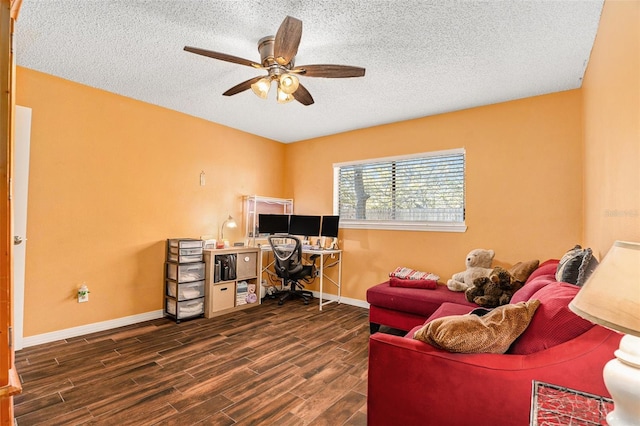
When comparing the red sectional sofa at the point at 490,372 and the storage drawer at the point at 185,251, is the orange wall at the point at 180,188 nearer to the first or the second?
the storage drawer at the point at 185,251

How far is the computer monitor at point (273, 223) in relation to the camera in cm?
459

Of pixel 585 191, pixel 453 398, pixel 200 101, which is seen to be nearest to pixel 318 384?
pixel 453 398

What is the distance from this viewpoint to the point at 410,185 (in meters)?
4.04

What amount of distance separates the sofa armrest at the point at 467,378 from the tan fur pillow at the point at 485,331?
37 mm

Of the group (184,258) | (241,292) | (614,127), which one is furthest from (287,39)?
(241,292)

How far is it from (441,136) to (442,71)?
118cm

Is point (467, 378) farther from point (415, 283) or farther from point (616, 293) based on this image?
point (415, 283)

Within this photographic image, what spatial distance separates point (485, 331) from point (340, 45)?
210 cm

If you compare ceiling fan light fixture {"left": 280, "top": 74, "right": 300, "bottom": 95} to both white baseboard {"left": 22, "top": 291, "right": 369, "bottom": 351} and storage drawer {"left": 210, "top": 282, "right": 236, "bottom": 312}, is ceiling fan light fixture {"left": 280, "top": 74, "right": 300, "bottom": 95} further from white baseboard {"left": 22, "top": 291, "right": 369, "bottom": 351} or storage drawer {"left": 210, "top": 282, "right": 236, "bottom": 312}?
white baseboard {"left": 22, "top": 291, "right": 369, "bottom": 351}

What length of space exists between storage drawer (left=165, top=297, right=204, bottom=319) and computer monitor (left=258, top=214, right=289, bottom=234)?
133 cm

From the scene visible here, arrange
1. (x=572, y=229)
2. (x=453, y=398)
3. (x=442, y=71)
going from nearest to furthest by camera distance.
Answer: (x=453, y=398)
(x=442, y=71)
(x=572, y=229)

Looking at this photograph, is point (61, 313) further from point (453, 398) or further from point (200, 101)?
point (453, 398)

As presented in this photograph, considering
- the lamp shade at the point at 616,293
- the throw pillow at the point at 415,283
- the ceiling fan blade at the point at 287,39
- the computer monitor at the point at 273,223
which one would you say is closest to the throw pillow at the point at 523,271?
the throw pillow at the point at 415,283

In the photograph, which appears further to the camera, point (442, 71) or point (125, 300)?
point (125, 300)
